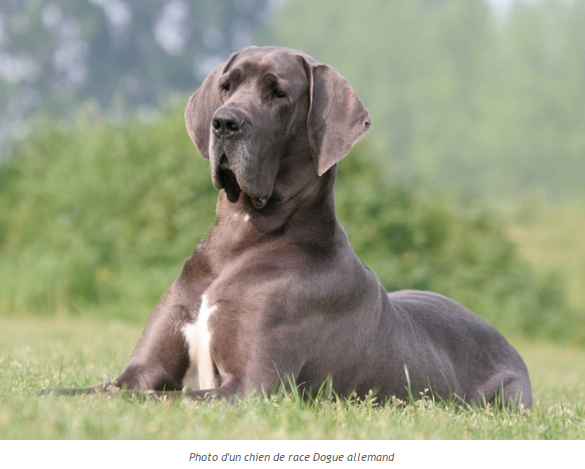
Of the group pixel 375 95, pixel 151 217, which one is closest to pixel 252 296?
pixel 151 217

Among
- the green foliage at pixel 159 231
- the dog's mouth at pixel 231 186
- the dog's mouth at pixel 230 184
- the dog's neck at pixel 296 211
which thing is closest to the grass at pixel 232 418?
the dog's neck at pixel 296 211

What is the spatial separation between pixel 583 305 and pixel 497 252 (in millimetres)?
3809

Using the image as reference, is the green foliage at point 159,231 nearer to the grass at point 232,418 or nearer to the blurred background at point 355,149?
the blurred background at point 355,149

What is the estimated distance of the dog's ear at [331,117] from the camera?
3.91 m

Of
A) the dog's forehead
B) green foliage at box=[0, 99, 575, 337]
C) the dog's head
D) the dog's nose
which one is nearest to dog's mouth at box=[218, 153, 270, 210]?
the dog's head

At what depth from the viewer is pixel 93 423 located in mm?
2611

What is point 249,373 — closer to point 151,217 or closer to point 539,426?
point 539,426

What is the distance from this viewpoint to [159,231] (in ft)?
38.3

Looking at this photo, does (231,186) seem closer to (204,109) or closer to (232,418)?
(204,109)

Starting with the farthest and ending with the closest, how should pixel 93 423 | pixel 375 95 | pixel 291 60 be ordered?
pixel 375 95
pixel 291 60
pixel 93 423

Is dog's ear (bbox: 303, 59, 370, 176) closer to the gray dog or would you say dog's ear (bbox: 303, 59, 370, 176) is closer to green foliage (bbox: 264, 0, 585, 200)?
the gray dog

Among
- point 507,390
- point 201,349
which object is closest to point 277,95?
point 201,349

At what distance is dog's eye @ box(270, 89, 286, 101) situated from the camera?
3957 mm

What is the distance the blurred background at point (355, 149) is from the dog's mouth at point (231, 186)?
6834 mm
